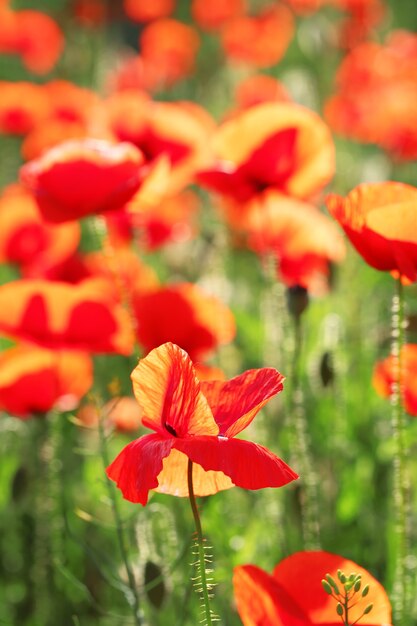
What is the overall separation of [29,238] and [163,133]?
0.29 m

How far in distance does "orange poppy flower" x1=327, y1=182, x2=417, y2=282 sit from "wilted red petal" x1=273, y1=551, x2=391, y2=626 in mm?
200

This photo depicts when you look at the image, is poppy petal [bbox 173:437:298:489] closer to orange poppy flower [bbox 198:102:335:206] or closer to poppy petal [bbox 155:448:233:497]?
poppy petal [bbox 155:448:233:497]

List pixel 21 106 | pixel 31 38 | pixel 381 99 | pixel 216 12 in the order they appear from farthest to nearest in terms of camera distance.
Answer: pixel 216 12 < pixel 31 38 < pixel 21 106 < pixel 381 99

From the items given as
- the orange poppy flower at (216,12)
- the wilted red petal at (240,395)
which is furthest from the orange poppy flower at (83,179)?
the orange poppy flower at (216,12)

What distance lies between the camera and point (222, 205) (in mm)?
1743

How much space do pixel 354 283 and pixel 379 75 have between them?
3.22 ft

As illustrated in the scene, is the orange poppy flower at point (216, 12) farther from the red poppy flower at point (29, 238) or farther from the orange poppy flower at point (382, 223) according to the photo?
the orange poppy flower at point (382, 223)

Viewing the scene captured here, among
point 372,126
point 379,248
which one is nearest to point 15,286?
point 379,248

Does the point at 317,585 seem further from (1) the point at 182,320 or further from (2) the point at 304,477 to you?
(1) the point at 182,320

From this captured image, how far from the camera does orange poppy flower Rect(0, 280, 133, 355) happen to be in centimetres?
112

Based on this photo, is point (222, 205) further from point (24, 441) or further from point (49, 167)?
point (49, 167)

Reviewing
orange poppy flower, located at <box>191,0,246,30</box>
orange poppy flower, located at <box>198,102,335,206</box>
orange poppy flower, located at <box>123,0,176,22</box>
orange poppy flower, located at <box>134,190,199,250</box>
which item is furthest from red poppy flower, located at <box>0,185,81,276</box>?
orange poppy flower, located at <box>123,0,176,22</box>

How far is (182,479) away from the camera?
0.67 m

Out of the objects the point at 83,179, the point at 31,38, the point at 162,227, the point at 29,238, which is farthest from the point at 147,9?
the point at 83,179
